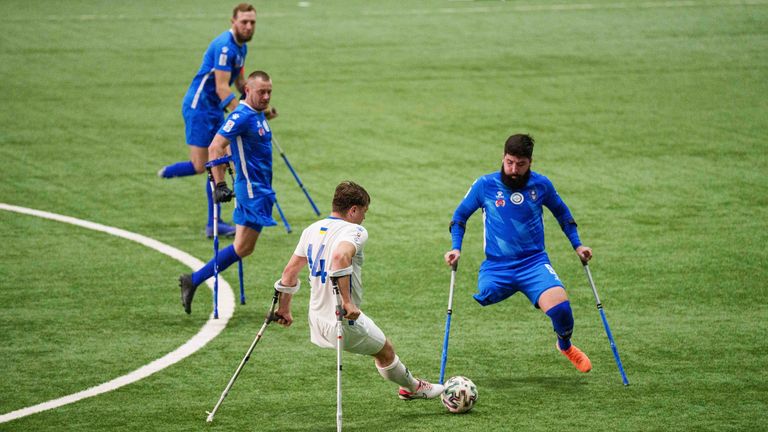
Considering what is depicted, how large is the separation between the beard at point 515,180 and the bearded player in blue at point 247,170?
9.22 feet

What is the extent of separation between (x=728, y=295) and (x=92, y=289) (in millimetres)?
6926

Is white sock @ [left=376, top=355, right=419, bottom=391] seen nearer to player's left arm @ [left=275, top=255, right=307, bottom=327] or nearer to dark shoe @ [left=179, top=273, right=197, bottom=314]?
player's left arm @ [left=275, top=255, right=307, bottom=327]

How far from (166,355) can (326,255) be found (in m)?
2.81

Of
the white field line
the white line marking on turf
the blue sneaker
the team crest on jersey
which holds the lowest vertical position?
the white line marking on turf

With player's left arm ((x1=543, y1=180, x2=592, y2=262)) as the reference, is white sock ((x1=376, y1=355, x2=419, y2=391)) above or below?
below

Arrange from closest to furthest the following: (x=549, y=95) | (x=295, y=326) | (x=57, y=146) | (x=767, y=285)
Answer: (x=295, y=326), (x=767, y=285), (x=57, y=146), (x=549, y=95)

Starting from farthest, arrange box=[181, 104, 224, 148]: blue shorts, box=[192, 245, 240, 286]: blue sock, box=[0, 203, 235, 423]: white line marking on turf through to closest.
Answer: box=[181, 104, 224, 148]: blue shorts, box=[192, 245, 240, 286]: blue sock, box=[0, 203, 235, 423]: white line marking on turf

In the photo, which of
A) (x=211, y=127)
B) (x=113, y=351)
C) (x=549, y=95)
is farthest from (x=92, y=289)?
(x=549, y=95)

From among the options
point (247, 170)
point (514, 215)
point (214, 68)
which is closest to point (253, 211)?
point (247, 170)

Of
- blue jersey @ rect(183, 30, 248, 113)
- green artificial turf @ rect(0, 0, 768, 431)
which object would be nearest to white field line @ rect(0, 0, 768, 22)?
green artificial turf @ rect(0, 0, 768, 431)

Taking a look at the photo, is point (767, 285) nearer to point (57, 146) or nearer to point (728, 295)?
point (728, 295)

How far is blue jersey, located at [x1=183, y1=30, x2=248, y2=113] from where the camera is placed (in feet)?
48.3

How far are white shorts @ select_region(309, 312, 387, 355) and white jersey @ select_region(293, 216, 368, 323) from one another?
7 centimetres

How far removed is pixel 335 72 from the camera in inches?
1017
